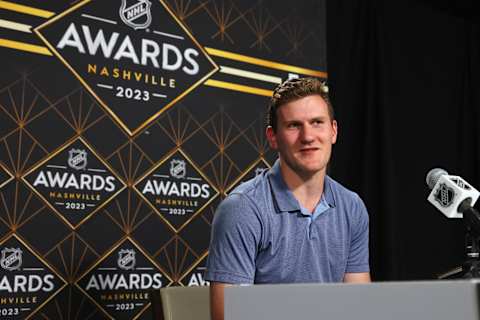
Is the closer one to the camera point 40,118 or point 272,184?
point 272,184

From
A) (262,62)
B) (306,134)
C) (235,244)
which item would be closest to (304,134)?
(306,134)

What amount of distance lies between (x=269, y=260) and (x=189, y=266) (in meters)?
1.05

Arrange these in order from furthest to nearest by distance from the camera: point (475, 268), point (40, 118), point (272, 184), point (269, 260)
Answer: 1. point (40, 118)
2. point (272, 184)
3. point (269, 260)
4. point (475, 268)

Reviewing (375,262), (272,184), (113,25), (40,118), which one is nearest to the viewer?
(272,184)

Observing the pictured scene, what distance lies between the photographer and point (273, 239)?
5.76ft

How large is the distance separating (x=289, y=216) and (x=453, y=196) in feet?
1.42

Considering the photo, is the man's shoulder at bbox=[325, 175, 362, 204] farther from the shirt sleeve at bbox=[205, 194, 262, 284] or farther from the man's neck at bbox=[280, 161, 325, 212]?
the shirt sleeve at bbox=[205, 194, 262, 284]

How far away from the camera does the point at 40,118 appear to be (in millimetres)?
2420

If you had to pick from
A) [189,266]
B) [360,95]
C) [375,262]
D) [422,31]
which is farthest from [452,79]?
[189,266]

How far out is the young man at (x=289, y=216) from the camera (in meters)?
1.73

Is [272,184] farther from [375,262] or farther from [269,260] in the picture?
[375,262]

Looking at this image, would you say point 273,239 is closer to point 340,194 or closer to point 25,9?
point 340,194

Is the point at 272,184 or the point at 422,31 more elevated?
the point at 422,31

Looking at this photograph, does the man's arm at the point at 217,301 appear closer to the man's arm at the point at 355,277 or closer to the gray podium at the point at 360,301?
the man's arm at the point at 355,277
